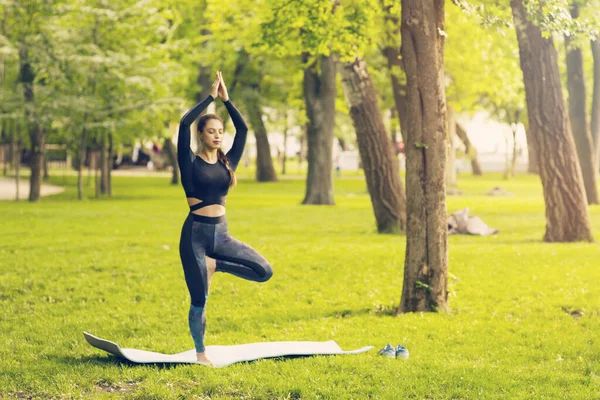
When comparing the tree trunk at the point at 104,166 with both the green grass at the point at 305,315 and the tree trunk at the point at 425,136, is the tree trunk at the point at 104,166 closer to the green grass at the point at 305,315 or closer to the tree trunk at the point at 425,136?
the green grass at the point at 305,315

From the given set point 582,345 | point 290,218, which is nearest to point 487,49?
point 290,218

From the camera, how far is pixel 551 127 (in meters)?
18.3

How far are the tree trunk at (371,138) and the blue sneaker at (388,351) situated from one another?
1037cm

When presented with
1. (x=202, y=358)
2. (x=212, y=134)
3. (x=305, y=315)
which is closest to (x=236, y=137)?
(x=212, y=134)

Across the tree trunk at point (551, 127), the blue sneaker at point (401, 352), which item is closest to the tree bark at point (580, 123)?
the tree trunk at point (551, 127)

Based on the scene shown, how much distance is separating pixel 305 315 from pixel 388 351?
2.82 m

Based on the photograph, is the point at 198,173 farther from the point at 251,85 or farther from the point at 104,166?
the point at 251,85

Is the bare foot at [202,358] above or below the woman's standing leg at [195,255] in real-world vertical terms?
below

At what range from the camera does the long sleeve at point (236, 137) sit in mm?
8000

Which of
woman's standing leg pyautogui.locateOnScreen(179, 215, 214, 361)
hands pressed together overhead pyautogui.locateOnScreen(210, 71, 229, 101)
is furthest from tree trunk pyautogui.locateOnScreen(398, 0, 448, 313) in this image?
woman's standing leg pyautogui.locateOnScreen(179, 215, 214, 361)

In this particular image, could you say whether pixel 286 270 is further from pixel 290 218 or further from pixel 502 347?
pixel 290 218

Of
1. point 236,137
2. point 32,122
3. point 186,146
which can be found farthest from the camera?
point 32,122

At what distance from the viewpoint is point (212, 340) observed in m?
10.0

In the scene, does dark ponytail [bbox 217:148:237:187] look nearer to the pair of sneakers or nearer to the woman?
the woman
